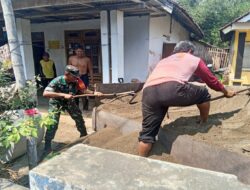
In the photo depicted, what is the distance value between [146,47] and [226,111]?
13.2 ft

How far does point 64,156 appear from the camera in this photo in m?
1.79

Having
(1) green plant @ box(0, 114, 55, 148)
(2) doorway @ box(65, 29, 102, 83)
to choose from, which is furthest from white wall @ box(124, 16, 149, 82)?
(1) green plant @ box(0, 114, 55, 148)

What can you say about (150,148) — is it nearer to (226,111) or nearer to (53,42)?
(226,111)

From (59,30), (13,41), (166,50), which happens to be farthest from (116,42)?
(13,41)

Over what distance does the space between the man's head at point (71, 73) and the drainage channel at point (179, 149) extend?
85cm

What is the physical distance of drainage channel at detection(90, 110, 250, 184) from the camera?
242 centimetres

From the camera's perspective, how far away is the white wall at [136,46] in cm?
738

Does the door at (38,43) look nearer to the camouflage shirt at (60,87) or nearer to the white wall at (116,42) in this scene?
the white wall at (116,42)

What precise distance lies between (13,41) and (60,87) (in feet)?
3.50

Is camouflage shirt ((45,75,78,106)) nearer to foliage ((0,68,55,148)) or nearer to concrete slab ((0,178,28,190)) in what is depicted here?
foliage ((0,68,55,148))

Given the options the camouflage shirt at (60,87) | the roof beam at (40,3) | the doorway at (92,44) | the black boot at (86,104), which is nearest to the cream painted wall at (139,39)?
the doorway at (92,44)

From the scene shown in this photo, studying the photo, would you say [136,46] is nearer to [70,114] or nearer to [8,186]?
[70,114]

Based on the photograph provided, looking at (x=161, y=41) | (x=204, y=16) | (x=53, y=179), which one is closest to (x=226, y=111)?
(x=53, y=179)

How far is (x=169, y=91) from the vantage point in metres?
2.86
